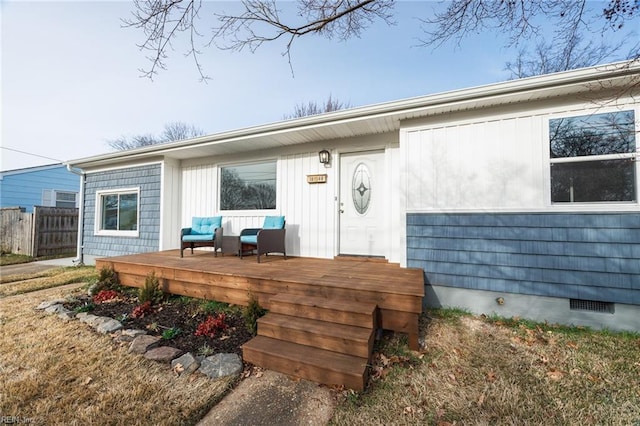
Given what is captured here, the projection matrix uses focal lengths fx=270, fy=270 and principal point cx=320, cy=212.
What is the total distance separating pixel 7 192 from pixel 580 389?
17720mm

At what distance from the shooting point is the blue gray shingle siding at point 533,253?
120 inches

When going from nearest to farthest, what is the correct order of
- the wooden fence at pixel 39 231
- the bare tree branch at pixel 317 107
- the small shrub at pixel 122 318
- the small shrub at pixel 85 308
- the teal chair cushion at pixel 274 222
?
the small shrub at pixel 122 318, the small shrub at pixel 85 308, the teal chair cushion at pixel 274 222, the wooden fence at pixel 39 231, the bare tree branch at pixel 317 107

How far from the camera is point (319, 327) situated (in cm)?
252

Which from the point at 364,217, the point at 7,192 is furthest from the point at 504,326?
the point at 7,192

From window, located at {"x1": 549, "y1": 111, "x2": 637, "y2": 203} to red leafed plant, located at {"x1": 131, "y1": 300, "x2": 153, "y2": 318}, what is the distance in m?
5.43

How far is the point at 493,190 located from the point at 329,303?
2650 mm

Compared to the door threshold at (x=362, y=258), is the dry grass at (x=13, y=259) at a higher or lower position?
lower

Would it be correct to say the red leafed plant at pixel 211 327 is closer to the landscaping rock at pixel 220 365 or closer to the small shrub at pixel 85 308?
the landscaping rock at pixel 220 365

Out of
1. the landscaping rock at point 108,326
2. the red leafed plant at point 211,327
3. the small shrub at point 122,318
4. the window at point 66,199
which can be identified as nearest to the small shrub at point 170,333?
the red leafed plant at point 211,327

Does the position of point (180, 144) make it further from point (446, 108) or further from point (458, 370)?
point (458, 370)

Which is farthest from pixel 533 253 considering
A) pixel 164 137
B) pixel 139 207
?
pixel 164 137

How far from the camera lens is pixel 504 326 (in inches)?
126

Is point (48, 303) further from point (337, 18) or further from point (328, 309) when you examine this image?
point (337, 18)

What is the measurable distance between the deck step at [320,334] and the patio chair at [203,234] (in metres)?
3.06
